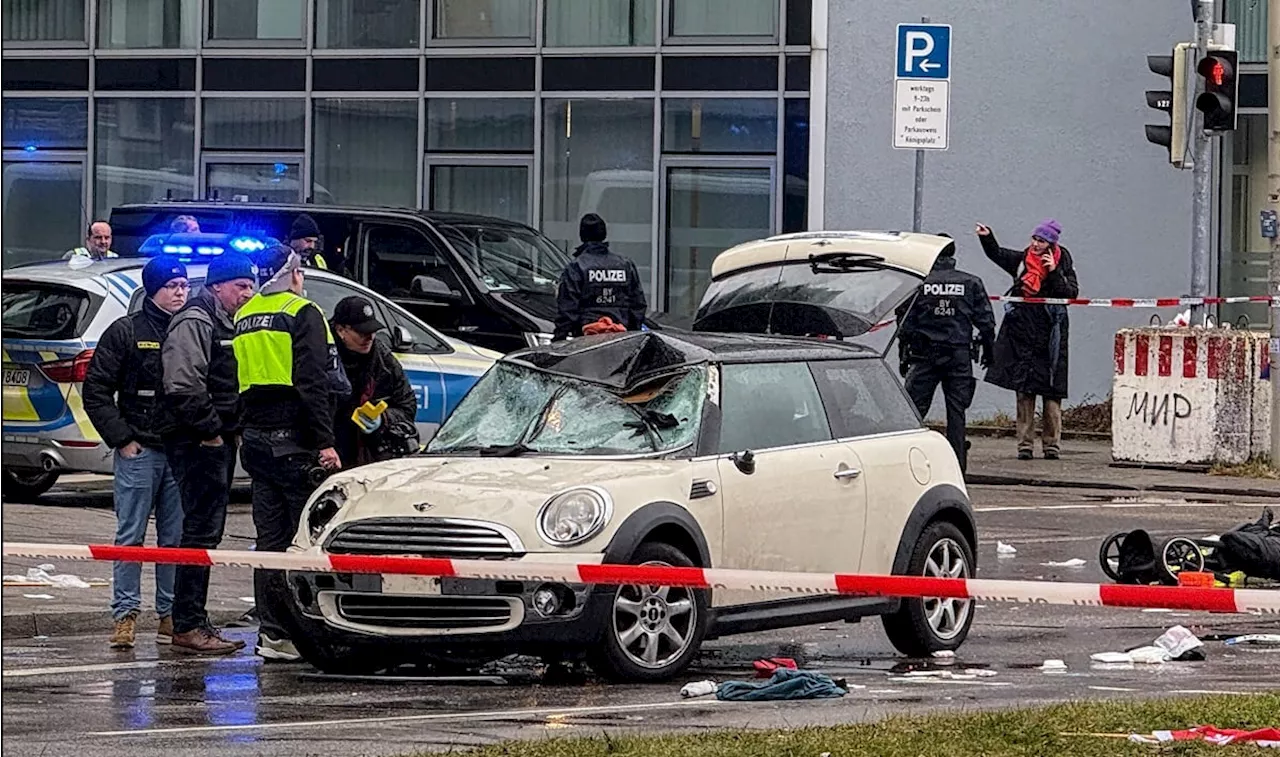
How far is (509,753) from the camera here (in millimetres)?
7434

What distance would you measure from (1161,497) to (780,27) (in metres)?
8.46

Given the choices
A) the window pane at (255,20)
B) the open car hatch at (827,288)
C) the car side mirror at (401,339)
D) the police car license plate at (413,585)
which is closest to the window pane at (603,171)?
the window pane at (255,20)

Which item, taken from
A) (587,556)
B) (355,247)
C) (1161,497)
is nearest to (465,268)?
(355,247)

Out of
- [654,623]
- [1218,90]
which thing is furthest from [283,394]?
[1218,90]

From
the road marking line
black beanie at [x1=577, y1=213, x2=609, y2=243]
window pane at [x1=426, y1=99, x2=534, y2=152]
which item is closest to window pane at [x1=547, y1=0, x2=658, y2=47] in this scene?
window pane at [x1=426, y1=99, x2=534, y2=152]

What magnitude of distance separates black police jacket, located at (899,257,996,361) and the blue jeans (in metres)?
7.94

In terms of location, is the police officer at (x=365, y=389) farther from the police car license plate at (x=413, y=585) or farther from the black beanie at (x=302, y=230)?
the black beanie at (x=302, y=230)

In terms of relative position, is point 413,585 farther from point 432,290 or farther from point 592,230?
point 432,290

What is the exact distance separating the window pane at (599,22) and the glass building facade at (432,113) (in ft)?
0.07

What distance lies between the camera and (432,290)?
62.3 ft

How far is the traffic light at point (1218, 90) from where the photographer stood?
64.3 ft

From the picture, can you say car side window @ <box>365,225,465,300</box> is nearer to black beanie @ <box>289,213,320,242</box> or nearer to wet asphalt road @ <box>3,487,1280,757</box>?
black beanie @ <box>289,213,320,242</box>

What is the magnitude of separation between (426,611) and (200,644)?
177 cm

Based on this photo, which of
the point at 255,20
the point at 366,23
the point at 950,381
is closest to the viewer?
the point at 950,381
